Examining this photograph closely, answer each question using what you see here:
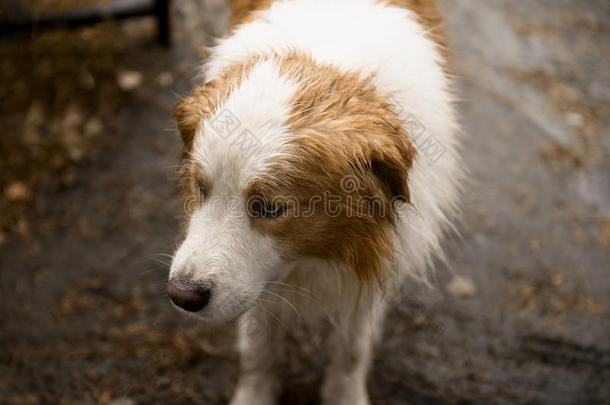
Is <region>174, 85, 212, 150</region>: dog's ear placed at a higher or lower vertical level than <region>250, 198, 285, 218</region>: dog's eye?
higher

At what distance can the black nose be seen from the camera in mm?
1666

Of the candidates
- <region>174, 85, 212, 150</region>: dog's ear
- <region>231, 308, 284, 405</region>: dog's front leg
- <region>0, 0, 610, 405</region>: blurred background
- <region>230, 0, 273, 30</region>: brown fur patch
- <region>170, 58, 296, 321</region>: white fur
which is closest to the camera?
<region>170, 58, 296, 321</region>: white fur

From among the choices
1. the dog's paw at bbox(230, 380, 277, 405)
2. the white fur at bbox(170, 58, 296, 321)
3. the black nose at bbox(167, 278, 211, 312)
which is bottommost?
the dog's paw at bbox(230, 380, 277, 405)

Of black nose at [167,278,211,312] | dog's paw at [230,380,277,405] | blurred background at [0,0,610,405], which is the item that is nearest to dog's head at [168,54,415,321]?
black nose at [167,278,211,312]

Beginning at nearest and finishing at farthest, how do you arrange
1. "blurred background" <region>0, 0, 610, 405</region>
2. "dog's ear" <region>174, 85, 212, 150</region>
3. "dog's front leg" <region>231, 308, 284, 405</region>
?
"dog's ear" <region>174, 85, 212, 150</region>
"dog's front leg" <region>231, 308, 284, 405</region>
"blurred background" <region>0, 0, 610, 405</region>

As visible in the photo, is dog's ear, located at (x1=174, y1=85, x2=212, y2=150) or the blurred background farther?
the blurred background

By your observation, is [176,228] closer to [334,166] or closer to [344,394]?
[344,394]

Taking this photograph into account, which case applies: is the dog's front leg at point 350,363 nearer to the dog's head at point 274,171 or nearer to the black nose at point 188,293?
the dog's head at point 274,171

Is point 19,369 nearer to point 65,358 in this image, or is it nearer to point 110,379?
point 65,358

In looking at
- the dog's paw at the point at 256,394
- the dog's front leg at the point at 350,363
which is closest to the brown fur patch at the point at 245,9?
the dog's front leg at the point at 350,363

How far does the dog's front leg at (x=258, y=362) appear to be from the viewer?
2404 millimetres

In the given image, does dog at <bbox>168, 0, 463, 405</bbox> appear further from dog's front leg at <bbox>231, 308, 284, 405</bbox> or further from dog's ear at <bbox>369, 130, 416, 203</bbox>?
dog's front leg at <bbox>231, 308, 284, 405</bbox>

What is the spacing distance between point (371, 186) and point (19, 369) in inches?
70.8

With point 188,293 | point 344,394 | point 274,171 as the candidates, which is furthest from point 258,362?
point 274,171
